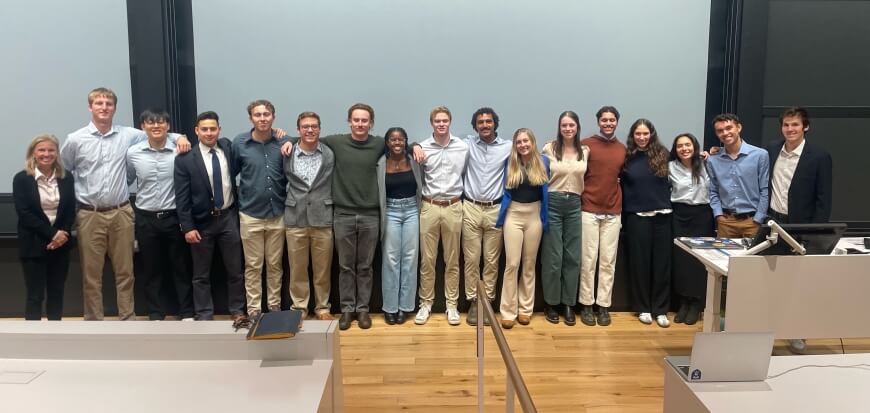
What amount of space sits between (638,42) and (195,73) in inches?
140

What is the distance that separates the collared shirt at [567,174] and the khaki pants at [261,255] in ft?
6.41

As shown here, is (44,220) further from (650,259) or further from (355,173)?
(650,259)

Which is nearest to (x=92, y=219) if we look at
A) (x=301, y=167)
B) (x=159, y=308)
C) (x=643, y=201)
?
(x=159, y=308)

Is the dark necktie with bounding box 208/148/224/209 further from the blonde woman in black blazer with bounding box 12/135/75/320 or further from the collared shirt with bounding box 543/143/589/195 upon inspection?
the collared shirt with bounding box 543/143/589/195

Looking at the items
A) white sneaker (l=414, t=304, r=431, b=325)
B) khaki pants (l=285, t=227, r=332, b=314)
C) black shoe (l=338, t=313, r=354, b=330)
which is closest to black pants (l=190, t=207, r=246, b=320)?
khaki pants (l=285, t=227, r=332, b=314)

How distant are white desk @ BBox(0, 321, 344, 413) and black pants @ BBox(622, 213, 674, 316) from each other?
2.85 m

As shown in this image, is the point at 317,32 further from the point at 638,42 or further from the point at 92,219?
the point at 638,42

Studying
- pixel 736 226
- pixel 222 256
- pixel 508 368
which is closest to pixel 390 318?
pixel 222 256

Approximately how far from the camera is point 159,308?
4.38m

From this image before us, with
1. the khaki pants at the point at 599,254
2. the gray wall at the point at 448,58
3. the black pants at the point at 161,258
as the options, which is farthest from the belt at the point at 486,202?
the black pants at the point at 161,258

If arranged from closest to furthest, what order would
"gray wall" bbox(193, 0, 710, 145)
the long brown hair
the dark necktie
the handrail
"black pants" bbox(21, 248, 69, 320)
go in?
1. the handrail
2. the long brown hair
3. "black pants" bbox(21, 248, 69, 320)
4. the dark necktie
5. "gray wall" bbox(193, 0, 710, 145)

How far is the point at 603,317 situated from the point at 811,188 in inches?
63.3

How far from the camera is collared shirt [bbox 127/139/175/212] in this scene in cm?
416

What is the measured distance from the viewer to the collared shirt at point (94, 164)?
160 inches
